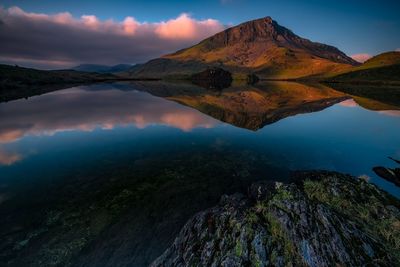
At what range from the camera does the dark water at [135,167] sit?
16766mm

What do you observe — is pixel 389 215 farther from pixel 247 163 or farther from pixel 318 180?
pixel 247 163

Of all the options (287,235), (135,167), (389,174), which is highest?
(287,235)

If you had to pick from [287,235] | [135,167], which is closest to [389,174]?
[287,235]

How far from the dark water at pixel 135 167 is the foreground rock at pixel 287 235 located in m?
3.79

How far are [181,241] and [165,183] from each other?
11.2 m

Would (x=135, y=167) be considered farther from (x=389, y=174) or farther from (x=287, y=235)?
(x=389, y=174)

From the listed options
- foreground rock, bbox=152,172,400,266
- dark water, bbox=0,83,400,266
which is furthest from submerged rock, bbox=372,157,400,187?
foreground rock, bbox=152,172,400,266

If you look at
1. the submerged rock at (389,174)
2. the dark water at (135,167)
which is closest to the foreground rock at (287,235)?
the dark water at (135,167)

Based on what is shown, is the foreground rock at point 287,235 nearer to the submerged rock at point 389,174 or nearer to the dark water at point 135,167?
the dark water at point 135,167

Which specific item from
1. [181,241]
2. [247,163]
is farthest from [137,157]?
[181,241]

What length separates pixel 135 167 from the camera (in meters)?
29.4

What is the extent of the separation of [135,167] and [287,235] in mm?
20845

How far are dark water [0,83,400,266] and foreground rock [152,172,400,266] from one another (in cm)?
379

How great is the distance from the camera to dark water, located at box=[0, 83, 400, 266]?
16.8 metres
